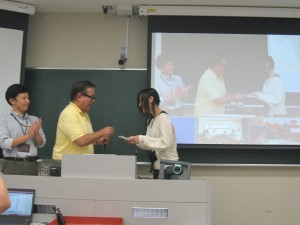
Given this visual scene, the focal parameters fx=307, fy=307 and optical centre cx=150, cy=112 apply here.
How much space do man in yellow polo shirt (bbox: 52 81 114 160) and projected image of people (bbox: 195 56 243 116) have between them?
1.24m

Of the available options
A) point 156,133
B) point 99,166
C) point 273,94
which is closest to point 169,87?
point 156,133

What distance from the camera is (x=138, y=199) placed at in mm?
1992

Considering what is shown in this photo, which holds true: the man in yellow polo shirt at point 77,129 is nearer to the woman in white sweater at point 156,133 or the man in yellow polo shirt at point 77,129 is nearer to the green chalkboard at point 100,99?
the woman in white sweater at point 156,133

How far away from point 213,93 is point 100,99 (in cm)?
127

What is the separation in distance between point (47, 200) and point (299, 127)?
2670mm

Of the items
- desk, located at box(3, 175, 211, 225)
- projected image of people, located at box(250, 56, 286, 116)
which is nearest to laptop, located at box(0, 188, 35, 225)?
desk, located at box(3, 175, 211, 225)

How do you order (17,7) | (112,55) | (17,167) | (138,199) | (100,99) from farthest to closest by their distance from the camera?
1. (112,55)
2. (100,99)
3. (17,7)
4. (17,167)
5. (138,199)

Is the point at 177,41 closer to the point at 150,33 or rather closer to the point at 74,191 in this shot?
the point at 150,33

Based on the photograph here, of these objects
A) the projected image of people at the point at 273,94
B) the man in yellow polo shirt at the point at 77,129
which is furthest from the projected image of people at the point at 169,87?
the man in yellow polo shirt at the point at 77,129

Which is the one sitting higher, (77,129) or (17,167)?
(77,129)

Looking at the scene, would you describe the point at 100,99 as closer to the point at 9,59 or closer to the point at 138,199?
the point at 9,59

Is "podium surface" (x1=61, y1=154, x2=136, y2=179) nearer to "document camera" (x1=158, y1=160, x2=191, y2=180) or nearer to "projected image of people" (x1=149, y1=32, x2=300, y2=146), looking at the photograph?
"document camera" (x1=158, y1=160, x2=191, y2=180)

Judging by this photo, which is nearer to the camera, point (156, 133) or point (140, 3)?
point (156, 133)

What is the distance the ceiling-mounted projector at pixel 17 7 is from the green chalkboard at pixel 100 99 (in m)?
0.65
